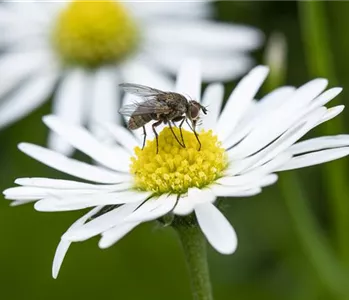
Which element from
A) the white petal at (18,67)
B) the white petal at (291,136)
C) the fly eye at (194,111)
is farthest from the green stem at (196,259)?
the white petal at (18,67)

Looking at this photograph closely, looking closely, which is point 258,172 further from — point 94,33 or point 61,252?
point 94,33

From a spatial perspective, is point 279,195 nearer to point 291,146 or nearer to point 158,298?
point 158,298

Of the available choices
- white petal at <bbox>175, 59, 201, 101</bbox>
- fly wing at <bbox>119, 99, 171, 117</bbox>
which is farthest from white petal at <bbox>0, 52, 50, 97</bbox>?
fly wing at <bbox>119, 99, 171, 117</bbox>

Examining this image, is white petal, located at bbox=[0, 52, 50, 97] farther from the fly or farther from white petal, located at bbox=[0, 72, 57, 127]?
the fly

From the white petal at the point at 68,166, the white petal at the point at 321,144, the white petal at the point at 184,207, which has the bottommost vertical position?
the white petal at the point at 184,207

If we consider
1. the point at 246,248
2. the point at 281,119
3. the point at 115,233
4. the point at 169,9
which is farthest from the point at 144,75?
the point at 115,233

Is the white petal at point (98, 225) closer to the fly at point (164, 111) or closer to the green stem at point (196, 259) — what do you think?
the green stem at point (196, 259)
